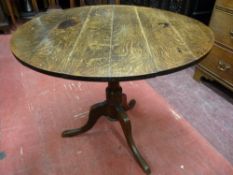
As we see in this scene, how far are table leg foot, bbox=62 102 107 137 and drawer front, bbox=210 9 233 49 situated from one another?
3.23ft

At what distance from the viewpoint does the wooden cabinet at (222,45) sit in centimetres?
143

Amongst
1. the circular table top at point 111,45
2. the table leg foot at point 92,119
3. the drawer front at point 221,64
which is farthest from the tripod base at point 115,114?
the drawer front at point 221,64

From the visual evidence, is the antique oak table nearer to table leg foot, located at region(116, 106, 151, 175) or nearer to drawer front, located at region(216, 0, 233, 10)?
table leg foot, located at region(116, 106, 151, 175)

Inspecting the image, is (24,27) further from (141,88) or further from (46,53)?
(141,88)

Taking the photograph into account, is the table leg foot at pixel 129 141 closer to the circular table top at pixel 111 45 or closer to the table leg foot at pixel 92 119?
the table leg foot at pixel 92 119

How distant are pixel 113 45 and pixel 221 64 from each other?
3.66ft

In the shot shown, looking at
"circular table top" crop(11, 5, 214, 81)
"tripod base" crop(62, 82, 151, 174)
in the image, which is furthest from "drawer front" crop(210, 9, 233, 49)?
"tripod base" crop(62, 82, 151, 174)

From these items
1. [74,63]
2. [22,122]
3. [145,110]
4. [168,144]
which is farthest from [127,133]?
[22,122]

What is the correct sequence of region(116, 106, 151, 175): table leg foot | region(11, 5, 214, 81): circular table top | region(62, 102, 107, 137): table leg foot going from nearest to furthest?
1. region(11, 5, 214, 81): circular table top
2. region(116, 106, 151, 175): table leg foot
3. region(62, 102, 107, 137): table leg foot

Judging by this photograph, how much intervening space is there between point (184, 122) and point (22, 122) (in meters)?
1.07

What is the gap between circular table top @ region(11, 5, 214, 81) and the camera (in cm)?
65

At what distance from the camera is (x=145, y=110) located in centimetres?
149

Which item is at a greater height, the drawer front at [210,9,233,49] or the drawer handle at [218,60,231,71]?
the drawer front at [210,9,233,49]

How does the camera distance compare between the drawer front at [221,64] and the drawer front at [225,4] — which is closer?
the drawer front at [225,4]
